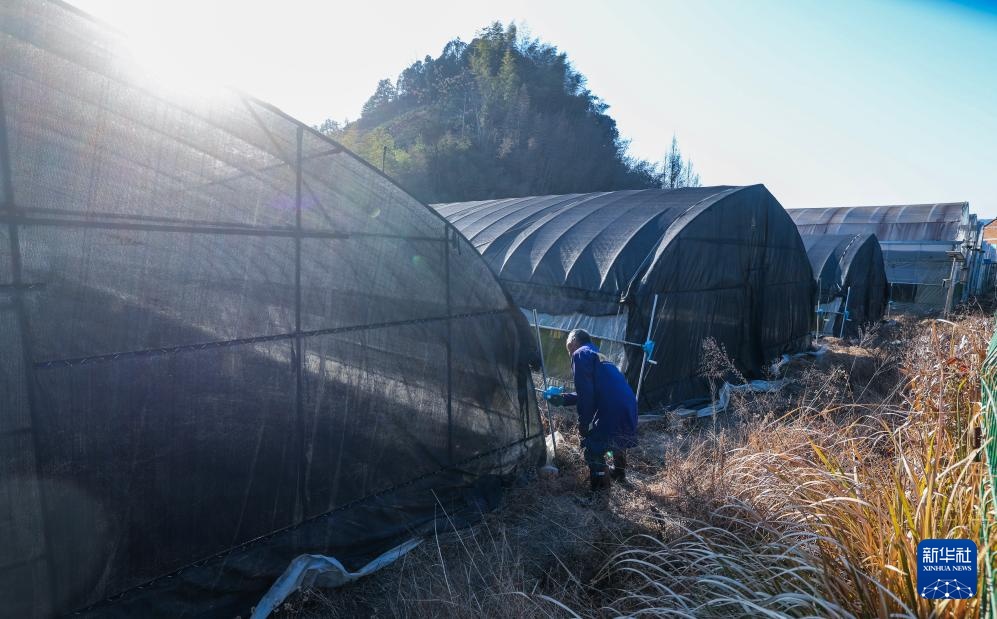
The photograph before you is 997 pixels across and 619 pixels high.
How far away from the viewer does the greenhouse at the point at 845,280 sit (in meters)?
16.5

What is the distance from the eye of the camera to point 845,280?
1656 centimetres

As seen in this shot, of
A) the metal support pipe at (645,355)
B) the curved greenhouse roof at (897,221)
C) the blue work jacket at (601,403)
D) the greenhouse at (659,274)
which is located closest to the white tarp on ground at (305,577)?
the blue work jacket at (601,403)

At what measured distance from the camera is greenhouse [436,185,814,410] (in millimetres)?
8680

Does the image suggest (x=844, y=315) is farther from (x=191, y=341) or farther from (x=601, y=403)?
(x=191, y=341)

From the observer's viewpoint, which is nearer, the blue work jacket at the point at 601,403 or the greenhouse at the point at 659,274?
the blue work jacket at the point at 601,403

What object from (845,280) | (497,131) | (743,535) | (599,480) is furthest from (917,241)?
(497,131)

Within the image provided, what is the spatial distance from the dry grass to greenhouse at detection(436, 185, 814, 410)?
306cm

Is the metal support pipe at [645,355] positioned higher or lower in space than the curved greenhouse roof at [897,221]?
lower

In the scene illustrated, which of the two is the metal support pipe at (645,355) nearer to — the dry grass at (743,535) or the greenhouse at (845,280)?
the dry grass at (743,535)

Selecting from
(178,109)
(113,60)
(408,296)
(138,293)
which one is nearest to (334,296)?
(408,296)

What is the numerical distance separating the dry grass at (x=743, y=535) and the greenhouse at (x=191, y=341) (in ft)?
2.74

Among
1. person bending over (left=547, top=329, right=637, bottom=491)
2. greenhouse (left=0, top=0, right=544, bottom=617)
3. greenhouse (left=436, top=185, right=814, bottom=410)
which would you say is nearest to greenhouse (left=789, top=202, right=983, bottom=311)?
greenhouse (left=436, top=185, right=814, bottom=410)

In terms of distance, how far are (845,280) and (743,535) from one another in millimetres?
15811

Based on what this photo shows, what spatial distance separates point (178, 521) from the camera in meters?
3.64
